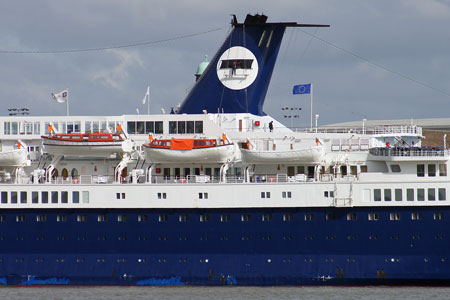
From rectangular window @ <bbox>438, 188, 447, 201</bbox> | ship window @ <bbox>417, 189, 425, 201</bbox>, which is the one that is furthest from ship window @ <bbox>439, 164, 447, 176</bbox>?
ship window @ <bbox>417, 189, 425, 201</bbox>

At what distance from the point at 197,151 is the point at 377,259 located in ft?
31.0

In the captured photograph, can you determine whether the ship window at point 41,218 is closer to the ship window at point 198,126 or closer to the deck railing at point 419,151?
the ship window at point 198,126

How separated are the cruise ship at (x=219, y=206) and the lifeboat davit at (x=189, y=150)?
6 centimetres

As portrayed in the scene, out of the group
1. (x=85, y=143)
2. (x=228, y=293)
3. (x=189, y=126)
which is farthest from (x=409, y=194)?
(x=85, y=143)

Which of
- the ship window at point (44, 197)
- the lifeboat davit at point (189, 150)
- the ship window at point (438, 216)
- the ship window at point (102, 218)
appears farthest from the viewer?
the ship window at point (44, 197)

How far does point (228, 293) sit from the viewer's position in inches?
1501

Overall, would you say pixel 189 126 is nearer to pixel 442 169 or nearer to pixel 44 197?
pixel 44 197

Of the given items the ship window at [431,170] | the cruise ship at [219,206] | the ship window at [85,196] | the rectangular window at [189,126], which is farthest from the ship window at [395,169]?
the ship window at [85,196]

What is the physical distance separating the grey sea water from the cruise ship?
1.50 feet

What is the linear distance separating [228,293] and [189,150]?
22.3 ft

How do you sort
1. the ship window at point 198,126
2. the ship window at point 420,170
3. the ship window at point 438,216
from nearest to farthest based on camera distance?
the ship window at point 438,216, the ship window at point 420,170, the ship window at point 198,126

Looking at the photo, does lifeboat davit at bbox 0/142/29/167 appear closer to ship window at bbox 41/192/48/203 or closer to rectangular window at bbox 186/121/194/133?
ship window at bbox 41/192/48/203

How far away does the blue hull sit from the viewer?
38.4m

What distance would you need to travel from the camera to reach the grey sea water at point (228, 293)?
121 feet
